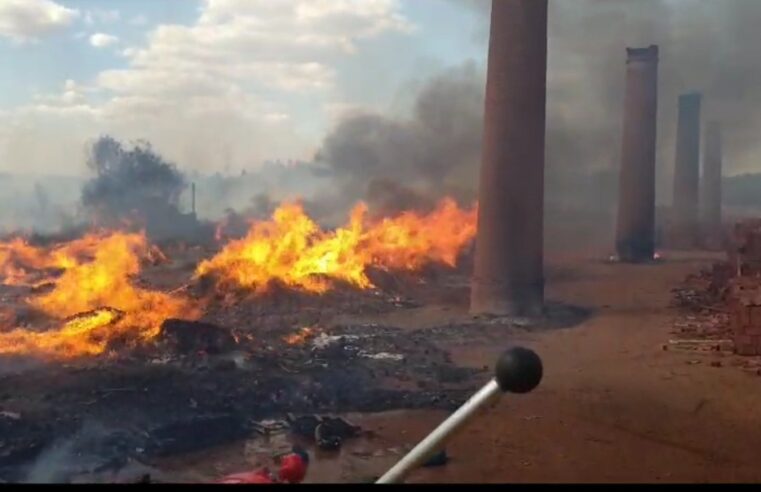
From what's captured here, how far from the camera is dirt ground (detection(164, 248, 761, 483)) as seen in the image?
259 inches

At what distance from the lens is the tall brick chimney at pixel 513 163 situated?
13.8m

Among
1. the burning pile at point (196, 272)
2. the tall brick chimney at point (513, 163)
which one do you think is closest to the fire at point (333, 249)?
the burning pile at point (196, 272)

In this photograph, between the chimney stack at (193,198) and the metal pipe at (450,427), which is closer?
the metal pipe at (450,427)

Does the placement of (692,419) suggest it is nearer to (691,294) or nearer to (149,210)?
(691,294)

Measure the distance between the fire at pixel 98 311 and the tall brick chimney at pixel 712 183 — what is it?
25.1 metres

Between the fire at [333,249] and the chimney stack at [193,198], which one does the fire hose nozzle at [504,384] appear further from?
the chimney stack at [193,198]

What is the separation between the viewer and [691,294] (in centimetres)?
1806

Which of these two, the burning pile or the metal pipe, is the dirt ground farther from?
the metal pipe

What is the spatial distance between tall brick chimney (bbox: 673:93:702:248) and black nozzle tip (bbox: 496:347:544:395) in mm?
31667

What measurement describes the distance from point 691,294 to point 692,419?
35.1 feet

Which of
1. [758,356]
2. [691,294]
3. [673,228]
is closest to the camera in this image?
[758,356]

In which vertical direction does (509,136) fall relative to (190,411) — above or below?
above

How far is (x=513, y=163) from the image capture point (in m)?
14.1
